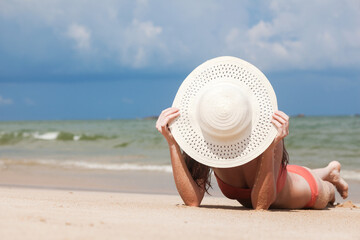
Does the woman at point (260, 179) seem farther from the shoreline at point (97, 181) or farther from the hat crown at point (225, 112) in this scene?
the shoreline at point (97, 181)

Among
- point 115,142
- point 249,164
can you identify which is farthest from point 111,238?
point 115,142

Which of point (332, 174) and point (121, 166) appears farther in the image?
point (121, 166)

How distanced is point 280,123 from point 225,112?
1.23 feet

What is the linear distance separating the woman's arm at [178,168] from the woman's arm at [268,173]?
1.43 feet

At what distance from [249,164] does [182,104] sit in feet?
2.17

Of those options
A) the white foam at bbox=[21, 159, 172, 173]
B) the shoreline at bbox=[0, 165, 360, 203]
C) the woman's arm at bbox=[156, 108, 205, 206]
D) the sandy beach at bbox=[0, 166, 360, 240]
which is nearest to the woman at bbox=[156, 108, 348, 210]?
the woman's arm at bbox=[156, 108, 205, 206]

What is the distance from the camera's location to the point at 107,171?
29.4 ft

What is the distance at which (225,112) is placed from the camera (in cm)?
305

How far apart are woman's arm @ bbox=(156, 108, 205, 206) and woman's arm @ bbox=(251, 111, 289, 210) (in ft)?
1.43

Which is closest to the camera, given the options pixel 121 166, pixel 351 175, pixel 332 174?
pixel 332 174

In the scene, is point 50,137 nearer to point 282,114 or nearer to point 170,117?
point 170,117

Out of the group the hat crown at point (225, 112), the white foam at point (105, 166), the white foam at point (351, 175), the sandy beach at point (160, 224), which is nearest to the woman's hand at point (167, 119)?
the hat crown at point (225, 112)

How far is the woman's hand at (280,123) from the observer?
122 inches

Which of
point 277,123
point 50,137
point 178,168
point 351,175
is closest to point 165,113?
point 178,168
